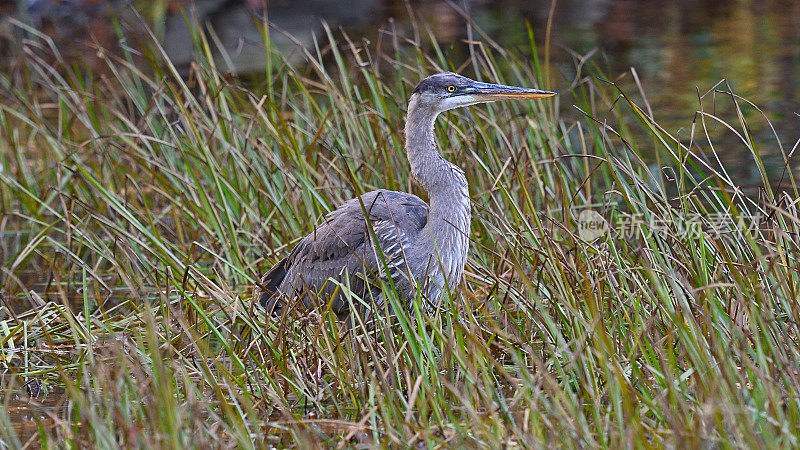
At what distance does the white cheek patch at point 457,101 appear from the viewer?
437 centimetres

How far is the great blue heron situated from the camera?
14.2 ft

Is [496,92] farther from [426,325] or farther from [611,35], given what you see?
[611,35]

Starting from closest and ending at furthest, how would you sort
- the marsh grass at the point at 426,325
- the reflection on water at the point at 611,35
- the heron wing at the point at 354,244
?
the marsh grass at the point at 426,325 < the heron wing at the point at 354,244 < the reflection on water at the point at 611,35

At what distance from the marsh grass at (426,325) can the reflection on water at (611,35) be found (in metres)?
1.46

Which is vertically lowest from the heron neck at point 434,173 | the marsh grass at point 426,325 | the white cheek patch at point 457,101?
the marsh grass at point 426,325

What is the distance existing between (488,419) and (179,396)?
4.06ft

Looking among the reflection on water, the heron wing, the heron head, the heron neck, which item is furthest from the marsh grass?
the reflection on water

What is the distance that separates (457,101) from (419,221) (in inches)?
21.8

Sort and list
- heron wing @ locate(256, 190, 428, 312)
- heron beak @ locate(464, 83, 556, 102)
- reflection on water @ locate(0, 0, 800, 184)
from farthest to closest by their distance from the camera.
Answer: reflection on water @ locate(0, 0, 800, 184) → heron wing @ locate(256, 190, 428, 312) → heron beak @ locate(464, 83, 556, 102)

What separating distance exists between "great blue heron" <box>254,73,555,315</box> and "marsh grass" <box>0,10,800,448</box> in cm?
16

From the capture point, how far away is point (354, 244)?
14.8 feet

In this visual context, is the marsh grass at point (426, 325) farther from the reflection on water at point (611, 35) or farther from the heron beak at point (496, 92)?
the reflection on water at point (611, 35)

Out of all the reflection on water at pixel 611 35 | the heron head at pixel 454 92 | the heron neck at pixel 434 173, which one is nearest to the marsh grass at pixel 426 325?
the heron neck at pixel 434 173

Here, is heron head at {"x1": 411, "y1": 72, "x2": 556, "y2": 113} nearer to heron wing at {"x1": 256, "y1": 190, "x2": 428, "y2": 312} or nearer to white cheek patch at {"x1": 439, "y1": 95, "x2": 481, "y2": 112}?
white cheek patch at {"x1": 439, "y1": 95, "x2": 481, "y2": 112}
